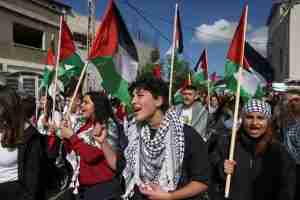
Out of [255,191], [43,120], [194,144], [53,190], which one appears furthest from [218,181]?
[43,120]

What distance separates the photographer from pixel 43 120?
6.46m

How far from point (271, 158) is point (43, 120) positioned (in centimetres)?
437

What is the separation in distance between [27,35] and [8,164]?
1890 centimetres

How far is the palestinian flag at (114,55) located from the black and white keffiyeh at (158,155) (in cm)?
177

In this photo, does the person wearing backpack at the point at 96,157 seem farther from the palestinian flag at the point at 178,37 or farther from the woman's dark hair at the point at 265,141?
the palestinian flag at the point at 178,37

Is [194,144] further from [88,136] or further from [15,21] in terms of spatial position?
[15,21]

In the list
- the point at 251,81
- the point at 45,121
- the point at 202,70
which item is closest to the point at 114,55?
the point at 251,81

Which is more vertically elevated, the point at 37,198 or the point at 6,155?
the point at 6,155

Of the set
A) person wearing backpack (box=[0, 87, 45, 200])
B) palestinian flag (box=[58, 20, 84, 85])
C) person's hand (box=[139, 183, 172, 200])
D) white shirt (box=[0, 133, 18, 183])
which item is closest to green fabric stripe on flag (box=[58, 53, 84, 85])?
palestinian flag (box=[58, 20, 84, 85])

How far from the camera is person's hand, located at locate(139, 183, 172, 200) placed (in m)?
2.46

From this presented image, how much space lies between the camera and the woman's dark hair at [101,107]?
3537mm

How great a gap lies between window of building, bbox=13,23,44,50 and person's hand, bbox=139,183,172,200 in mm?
17455

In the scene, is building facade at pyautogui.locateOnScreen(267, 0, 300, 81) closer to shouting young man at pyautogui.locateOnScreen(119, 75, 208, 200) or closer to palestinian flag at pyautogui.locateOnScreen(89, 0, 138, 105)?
palestinian flag at pyautogui.locateOnScreen(89, 0, 138, 105)

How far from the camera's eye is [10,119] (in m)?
2.94
